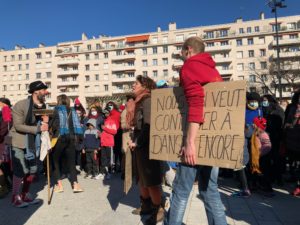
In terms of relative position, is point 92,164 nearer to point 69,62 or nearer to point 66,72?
point 66,72

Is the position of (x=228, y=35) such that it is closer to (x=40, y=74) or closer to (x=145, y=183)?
(x=40, y=74)

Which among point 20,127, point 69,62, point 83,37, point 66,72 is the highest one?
point 83,37

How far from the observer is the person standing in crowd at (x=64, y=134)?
6094 millimetres

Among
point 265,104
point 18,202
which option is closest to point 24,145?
point 18,202

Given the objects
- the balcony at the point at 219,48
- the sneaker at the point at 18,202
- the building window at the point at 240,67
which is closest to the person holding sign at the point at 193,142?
the sneaker at the point at 18,202

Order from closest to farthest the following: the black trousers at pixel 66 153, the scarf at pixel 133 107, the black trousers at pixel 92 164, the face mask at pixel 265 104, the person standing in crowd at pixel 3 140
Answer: the scarf at pixel 133 107, the person standing in crowd at pixel 3 140, the black trousers at pixel 66 153, the face mask at pixel 265 104, the black trousers at pixel 92 164

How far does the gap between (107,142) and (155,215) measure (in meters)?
3.93

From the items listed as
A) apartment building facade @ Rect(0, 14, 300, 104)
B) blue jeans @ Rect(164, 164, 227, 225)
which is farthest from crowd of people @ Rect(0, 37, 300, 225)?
apartment building facade @ Rect(0, 14, 300, 104)

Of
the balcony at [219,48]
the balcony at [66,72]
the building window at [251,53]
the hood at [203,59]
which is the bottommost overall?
the hood at [203,59]

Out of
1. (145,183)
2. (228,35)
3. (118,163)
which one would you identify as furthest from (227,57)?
(145,183)

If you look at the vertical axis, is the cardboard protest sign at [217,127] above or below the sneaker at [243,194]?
above

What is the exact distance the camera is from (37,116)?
563 cm

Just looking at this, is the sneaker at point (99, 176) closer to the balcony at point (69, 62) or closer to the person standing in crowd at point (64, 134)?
the person standing in crowd at point (64, 134)

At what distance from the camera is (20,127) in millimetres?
5035
